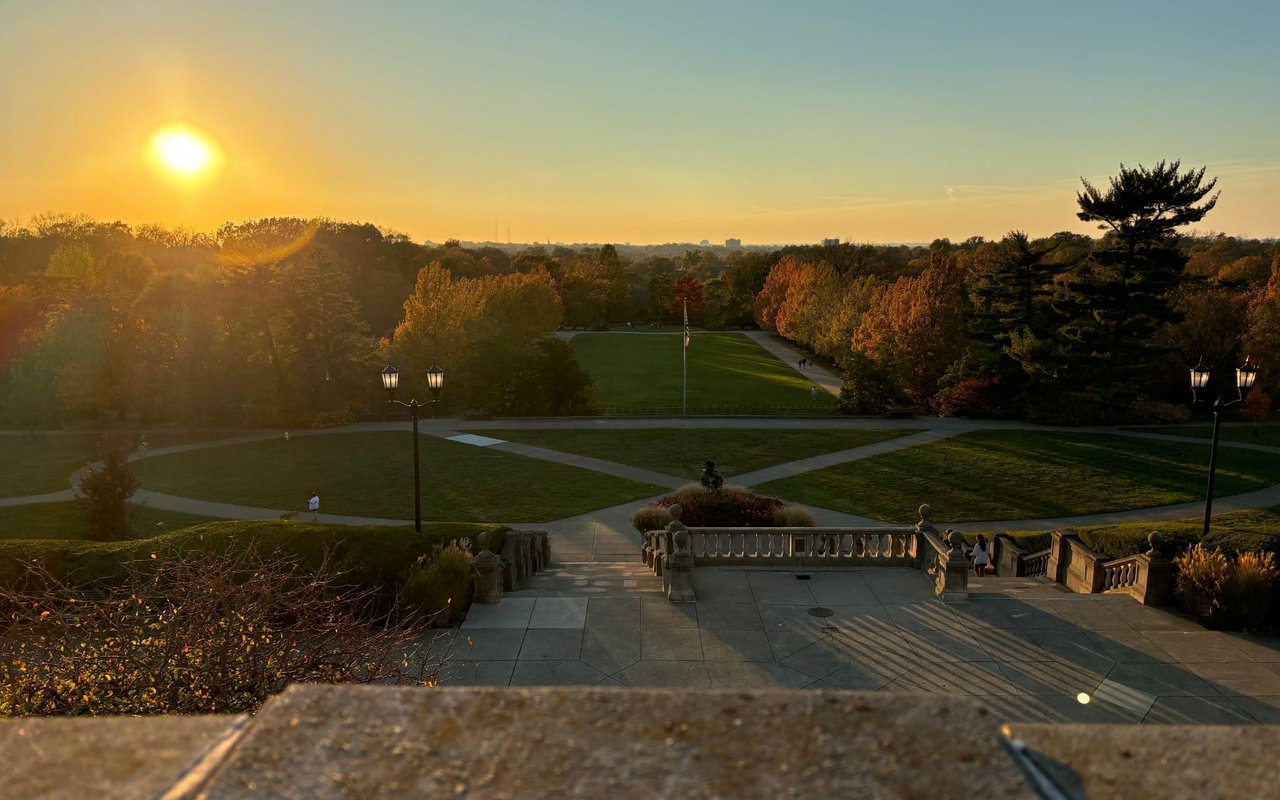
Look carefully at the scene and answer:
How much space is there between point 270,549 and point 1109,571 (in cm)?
1781

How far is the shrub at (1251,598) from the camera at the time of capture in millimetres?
12672

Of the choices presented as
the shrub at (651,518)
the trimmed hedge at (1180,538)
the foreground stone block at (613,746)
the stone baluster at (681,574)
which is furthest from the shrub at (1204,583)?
the foreground stone block at (613,746)

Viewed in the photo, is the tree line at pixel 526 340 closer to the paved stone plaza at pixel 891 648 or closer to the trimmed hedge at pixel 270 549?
the trimmed hedge at pixel 270 549

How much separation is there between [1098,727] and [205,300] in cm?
4777

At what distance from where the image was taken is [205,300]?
1631 inches

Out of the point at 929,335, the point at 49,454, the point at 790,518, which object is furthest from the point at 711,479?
the point at 49,454

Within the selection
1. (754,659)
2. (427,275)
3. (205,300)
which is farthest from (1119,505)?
(205,300)

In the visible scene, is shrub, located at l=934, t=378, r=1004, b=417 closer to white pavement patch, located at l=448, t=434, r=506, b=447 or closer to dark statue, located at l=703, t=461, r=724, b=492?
white pavement patch, located at l=448, t=434, r=506, b=447

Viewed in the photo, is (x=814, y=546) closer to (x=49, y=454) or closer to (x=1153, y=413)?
(x=1153, y=413)

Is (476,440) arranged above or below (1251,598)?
below

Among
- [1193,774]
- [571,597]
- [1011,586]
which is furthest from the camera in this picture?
[1011,586]

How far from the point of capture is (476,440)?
115 ft

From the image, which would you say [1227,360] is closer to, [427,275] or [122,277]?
[427,275]

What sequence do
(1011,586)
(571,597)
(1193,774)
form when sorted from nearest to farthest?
(1193,774) < (571,597) < (1011,586)
